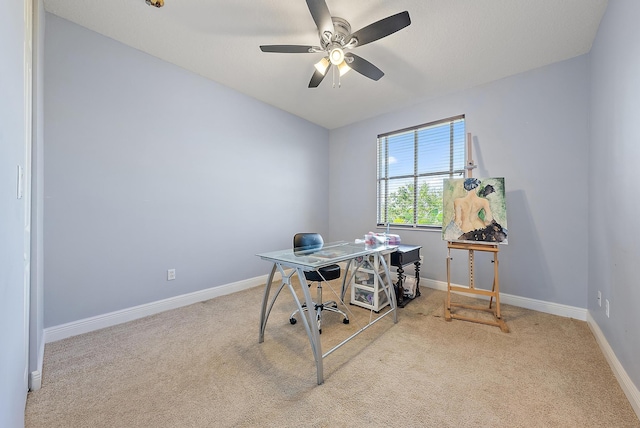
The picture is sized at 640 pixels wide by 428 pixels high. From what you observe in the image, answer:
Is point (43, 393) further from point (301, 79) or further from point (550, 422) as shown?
point (301, 79)

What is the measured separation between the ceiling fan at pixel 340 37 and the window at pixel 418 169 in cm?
165

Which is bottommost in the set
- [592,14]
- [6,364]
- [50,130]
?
[6,364]

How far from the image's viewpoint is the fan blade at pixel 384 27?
1759 mm

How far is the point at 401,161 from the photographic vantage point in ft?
13.2

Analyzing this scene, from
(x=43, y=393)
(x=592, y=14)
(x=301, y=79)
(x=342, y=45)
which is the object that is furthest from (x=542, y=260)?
(x=43, y=393)

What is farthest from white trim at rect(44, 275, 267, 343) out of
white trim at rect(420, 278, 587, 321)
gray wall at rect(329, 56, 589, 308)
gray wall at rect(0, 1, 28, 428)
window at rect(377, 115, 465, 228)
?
white trim at rect(420, 278, 587, 321)

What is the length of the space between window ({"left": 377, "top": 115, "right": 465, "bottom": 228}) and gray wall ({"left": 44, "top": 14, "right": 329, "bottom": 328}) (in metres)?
1.92

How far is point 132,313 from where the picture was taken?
102 inches

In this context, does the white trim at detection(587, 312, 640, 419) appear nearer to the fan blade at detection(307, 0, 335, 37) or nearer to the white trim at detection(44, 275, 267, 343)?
the fan blade at detection(307, 0, 335, 37)

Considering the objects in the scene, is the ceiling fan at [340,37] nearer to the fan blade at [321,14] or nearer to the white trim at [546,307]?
the fan blade at [321,14]

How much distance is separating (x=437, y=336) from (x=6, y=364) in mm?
2751

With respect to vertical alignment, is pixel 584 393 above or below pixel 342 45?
below

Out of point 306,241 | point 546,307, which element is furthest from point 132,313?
point 546,307

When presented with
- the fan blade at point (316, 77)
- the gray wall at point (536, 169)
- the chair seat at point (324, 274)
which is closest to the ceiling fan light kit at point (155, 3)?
the fan blade at point (316, 77)
